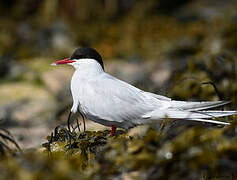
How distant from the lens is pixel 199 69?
4039 mm

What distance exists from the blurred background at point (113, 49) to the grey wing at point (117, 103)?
67 centimetres

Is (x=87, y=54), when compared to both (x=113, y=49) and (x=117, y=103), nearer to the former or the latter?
(x=117, y=103)

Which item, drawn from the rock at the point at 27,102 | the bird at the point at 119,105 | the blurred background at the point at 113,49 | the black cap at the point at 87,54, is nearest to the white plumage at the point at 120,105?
the bird at the point at 119,105

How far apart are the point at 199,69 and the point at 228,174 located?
246 cm

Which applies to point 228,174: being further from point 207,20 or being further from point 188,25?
point 207,20

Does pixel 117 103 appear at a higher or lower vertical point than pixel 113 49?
lower

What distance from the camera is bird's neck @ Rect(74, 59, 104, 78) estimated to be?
262cm

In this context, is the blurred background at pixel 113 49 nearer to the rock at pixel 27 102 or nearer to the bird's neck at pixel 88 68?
the rock at pixel 27 102

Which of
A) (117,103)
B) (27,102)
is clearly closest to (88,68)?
(117,103)

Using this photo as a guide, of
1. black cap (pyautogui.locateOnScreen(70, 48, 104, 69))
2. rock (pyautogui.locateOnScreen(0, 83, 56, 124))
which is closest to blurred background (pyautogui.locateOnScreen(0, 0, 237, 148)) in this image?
rock (pyautogui.locateOnScreen(0, 83, 56, 124))

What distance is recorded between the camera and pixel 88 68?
2.66 meters

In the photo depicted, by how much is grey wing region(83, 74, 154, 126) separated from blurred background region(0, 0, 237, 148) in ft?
2.21

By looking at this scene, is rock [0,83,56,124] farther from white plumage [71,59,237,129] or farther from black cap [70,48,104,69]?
white plumage [71,59,237,129]

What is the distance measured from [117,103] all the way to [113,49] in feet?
20.4
